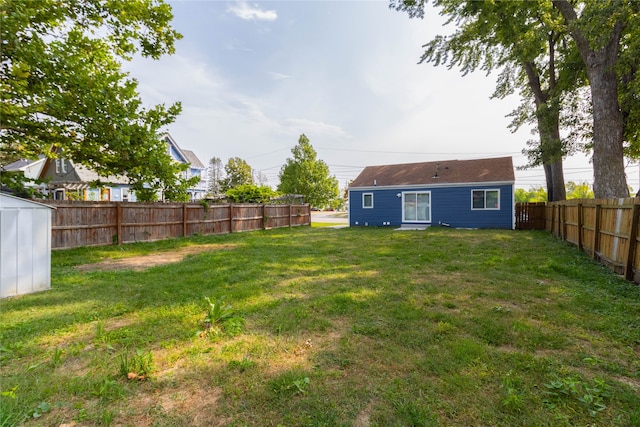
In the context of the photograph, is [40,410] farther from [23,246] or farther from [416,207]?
[416,207]

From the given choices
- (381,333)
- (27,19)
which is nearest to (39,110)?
(27,19)

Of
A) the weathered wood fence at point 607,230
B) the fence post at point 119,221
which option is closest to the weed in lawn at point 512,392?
the weathered wood fence at point 607,230

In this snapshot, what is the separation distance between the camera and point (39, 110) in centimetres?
588

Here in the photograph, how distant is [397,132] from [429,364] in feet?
67.9

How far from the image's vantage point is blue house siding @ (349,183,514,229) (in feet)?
47.7

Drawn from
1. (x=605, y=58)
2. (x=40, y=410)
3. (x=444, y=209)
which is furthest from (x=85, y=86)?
(x=444, y=209)

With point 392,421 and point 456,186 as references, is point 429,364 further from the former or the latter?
point 456,186

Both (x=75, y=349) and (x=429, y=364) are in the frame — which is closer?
(x=429, y=364)

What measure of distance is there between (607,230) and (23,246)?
32.8 ft

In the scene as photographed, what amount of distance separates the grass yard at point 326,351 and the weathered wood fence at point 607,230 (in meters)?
0.45

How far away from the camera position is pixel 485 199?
14945 mm

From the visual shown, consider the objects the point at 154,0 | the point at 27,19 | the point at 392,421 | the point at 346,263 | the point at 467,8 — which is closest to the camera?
the point at 392,421

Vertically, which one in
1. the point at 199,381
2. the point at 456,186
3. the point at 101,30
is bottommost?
the point at 199,381

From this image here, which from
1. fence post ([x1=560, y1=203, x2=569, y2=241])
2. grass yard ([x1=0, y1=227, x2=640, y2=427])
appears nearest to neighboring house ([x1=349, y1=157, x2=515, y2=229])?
fence post ([x1=560, y1=203, x2=569, y2=241])
